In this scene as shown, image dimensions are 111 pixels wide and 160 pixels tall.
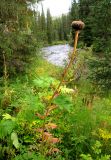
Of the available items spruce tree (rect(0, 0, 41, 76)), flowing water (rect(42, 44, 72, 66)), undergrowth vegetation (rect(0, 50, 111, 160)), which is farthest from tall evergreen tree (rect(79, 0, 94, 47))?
undergrowth vegetation (rect(0, 50, 111, 160))

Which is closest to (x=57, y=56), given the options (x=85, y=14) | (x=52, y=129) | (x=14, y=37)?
(x=85, y=14)

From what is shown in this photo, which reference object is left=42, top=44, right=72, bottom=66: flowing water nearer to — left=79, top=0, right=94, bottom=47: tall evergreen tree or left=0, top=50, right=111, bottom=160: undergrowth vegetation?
left=79, top=0, right=94, bottom=47: tall evergreen tree

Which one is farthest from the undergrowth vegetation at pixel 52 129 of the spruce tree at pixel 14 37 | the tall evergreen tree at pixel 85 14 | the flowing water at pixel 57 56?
the tall evergreen tree at pixel 85 14

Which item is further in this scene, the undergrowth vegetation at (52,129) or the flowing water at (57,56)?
the flowing water at (57,56)

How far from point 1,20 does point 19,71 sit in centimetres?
193

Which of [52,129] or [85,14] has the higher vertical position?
[85,14]

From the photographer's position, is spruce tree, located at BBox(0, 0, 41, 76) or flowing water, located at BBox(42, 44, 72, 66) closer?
spruce tree, located at BBox(0, 0, 41, 76)

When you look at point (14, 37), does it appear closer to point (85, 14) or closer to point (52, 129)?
point (52, 129)

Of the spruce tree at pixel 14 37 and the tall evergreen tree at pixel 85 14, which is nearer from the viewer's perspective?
the spruce tree at pixel 14 37

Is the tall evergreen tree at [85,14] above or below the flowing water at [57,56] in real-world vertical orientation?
above

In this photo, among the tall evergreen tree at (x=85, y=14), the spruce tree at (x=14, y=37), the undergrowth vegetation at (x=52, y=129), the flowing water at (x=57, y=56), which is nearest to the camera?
the undergrowth vegetation at (x=52, y=129)

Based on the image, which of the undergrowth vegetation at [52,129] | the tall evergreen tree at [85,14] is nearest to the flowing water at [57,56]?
the tall evergreen tree at [85,14]

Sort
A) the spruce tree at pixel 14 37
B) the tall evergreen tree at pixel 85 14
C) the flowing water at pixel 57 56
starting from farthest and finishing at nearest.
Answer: the tall evergreen tree at pixel 85 14 → the flowing water at pixel 57 56 → the spruce tree at pixel 14 37

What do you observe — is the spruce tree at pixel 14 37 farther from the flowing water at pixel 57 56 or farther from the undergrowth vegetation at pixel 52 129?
the undergrowth vegetation at pixel 52 129
